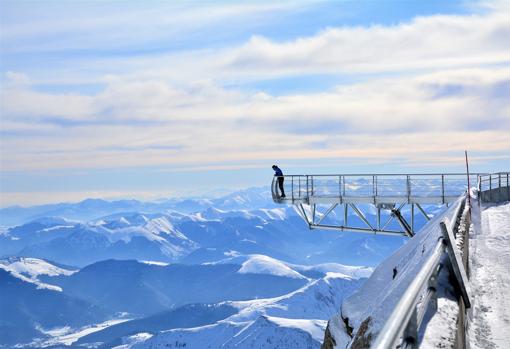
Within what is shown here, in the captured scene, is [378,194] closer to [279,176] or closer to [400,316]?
[279,176]

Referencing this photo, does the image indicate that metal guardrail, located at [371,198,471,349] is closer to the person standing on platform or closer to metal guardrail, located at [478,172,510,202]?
metal guardrail, located at [478,172,510,202]

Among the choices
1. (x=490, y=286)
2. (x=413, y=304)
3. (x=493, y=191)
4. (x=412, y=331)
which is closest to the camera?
(x=413, y=304)

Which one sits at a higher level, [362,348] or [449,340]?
[449,340]

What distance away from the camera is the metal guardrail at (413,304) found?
498cm

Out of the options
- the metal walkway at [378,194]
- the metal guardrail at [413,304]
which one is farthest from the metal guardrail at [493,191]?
the metal guardrail at [413,304]

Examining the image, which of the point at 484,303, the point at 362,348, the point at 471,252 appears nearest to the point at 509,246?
the point at 471,252

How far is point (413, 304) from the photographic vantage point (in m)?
5.83

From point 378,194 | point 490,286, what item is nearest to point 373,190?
point 378,194

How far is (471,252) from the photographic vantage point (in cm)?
1666

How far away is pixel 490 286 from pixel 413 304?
756cm

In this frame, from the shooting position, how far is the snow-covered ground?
9492 millimetres

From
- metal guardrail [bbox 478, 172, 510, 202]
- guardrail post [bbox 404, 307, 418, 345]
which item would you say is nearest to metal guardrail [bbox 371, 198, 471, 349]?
guardrail post [bbox 404, 307, 418, 345]

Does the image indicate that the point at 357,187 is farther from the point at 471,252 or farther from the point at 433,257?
the point at 433,257

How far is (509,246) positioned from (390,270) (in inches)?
135
